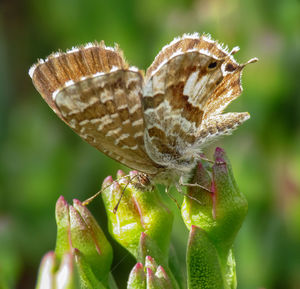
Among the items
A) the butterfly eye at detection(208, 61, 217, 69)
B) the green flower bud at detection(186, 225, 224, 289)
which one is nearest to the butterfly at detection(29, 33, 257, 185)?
the butterfly eye at detection(208, 61, 217, 69)

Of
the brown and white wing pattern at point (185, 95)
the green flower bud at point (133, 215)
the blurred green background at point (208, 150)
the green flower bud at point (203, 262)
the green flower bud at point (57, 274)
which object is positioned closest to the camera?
the green flower bud at point (57, 274)

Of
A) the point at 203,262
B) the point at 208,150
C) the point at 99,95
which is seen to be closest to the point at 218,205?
the point at 203,262

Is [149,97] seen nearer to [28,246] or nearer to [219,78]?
[219,78]

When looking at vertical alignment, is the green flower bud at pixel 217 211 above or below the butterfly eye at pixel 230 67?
below

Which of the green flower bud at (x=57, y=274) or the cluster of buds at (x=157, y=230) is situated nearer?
the green flower bud at (x=57, y=274)

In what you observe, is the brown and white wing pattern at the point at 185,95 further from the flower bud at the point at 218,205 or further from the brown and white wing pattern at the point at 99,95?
the flower bud at the point at 218,205

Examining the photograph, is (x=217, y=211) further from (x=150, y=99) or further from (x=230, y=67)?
(x=230, y=67)

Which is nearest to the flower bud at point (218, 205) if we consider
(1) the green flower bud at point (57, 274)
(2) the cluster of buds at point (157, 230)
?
(2) the cluster of buds at point (157, 230)

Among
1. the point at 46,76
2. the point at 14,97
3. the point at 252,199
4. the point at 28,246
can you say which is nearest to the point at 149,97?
the point at 46,76
